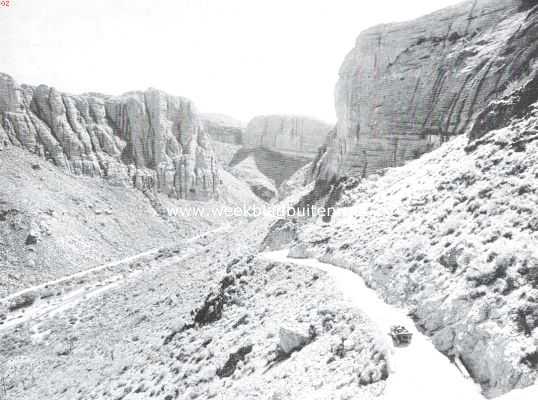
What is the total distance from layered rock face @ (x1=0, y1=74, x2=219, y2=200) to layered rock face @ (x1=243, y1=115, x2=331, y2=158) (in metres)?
32.1

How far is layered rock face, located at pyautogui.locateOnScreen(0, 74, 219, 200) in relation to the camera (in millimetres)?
64312

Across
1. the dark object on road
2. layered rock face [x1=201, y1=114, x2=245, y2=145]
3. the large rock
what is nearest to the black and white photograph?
the dark object on road

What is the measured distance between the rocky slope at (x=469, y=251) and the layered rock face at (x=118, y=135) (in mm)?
56533

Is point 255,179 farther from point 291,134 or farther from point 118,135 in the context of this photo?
point 118,135

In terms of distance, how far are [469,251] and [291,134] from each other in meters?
101

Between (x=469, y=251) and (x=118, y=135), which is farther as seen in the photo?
(x=118, y=135)

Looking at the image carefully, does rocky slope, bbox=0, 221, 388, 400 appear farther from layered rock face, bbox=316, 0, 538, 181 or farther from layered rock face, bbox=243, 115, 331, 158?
layered rock face, bbox=243, 115, 331, 158

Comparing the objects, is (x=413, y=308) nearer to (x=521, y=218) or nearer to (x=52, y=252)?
(x=521, y=218)

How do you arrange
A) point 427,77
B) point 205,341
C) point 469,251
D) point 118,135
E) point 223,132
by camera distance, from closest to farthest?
1. point 469,251
2. point 205,341
3. point 427,77
4. point 118,135
5. point 223,132

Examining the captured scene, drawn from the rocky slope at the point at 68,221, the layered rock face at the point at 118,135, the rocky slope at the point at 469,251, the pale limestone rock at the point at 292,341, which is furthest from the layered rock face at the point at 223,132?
the pale limestone rock at the point at 292,341

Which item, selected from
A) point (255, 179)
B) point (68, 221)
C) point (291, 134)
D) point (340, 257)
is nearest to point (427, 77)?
point (340, 257)

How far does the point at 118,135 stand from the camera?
A: 75938 millimetres

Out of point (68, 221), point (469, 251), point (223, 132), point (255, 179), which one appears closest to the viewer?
point (469, 251)

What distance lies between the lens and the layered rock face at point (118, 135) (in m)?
64.3
